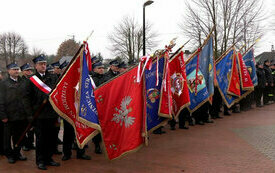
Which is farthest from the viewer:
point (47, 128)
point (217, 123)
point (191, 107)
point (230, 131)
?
point (217, 123)

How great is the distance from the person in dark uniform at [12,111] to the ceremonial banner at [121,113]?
1.75m

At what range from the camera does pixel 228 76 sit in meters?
10.1

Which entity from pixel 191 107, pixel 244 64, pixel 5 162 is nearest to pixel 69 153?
pixel 5 162

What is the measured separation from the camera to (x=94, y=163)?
5.32 meters

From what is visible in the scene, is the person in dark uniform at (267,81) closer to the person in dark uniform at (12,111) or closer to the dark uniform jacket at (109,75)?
the dark uniform jacket at (109,75)

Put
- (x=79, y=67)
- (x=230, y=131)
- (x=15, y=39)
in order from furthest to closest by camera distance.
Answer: (x=15, y=39), (x=230, y=131), (x=79, y=67)

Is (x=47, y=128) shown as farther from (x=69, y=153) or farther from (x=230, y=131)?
(x=230, y=131)

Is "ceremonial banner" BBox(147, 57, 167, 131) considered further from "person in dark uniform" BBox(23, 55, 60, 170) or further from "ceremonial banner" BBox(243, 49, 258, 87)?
"ceremonial banner" BBox(243, 49, 258, 87)

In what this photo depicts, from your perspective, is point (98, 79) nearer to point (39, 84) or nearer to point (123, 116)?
point (39, 84)

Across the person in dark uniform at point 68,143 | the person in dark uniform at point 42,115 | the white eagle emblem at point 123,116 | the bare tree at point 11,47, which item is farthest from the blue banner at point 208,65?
the bare tree at point 11,47

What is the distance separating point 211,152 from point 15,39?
50.7 meters

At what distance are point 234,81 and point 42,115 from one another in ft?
25.1

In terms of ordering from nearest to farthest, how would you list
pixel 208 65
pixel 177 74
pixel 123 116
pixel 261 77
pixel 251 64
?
1. pixel 123 116
2. pixel 177 74
3. pixel 208 65
4. pixel 251 64
5. pixel 261 77

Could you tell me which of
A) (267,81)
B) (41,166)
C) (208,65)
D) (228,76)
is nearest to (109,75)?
(41,166)
